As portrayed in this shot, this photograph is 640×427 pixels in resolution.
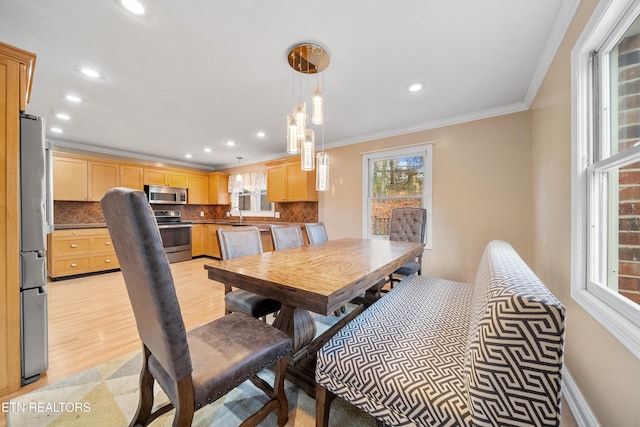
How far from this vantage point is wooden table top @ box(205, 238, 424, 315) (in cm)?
108

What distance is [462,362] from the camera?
974 mm

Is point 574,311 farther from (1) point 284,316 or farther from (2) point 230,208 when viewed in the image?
(2) point 230,208

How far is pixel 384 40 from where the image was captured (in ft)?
5.55

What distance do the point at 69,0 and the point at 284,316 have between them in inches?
90.2

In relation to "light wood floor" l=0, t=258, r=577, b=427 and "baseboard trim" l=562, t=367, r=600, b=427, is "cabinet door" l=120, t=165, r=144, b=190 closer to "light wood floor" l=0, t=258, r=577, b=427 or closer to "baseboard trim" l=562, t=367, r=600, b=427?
"light wood floor" l=0, t=258, r=577, b=427

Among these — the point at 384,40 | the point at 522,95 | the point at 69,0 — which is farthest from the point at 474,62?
the point at 69,0

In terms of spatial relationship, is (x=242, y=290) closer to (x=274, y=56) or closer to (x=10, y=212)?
(x=10, y=212)

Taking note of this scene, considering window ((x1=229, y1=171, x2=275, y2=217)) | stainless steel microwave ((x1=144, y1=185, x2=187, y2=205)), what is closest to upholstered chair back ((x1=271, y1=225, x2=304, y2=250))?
window ((x1=229, y1=171, x2=275, y2=217))

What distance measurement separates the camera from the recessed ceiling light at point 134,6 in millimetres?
1380

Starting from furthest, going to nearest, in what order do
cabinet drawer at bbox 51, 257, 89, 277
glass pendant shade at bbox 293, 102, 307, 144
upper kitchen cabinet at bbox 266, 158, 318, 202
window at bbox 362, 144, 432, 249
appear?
upper kitchen cabinet at bbox 266, 158, 318, 202
cabinet drawer at bbox 51, 257, 89, 277
window at bbox 362, 144, 432, 249
glass pendant shade at bbox 293, 102, 307, 144

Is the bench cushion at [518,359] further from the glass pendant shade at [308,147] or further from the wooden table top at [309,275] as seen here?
the glass pendant shade at [308,147]

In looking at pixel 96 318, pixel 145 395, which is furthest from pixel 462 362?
pixel 96 318

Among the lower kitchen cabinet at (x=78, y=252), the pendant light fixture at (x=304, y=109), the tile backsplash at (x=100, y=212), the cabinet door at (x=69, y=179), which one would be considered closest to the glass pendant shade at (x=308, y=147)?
the pendant light fixture at (x=304, y=109)

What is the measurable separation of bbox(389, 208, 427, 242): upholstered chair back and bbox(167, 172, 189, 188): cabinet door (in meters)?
4.86
